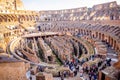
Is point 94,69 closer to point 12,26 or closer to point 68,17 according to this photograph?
point 12,26

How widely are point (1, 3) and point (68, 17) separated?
66.9 feet

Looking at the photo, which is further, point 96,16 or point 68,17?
point 68,17

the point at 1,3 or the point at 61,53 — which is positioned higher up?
the point at 1,3

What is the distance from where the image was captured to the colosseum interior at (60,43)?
8422mm

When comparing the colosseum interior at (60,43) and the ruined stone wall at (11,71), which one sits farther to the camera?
the colosseum interior at (60,43)

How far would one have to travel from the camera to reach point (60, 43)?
84.9ft

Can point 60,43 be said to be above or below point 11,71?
below

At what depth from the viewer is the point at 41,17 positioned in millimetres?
51812

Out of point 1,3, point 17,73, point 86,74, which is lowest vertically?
point 86,74

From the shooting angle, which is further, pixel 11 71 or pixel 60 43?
pixel 60 43

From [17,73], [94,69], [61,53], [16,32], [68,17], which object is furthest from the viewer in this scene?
[68,17]

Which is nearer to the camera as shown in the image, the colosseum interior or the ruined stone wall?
the ruined stone wall

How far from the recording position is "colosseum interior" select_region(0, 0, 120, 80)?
8.42 metres

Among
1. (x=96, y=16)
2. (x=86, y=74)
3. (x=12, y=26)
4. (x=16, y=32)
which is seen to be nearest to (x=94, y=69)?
(x=86, y=74)
